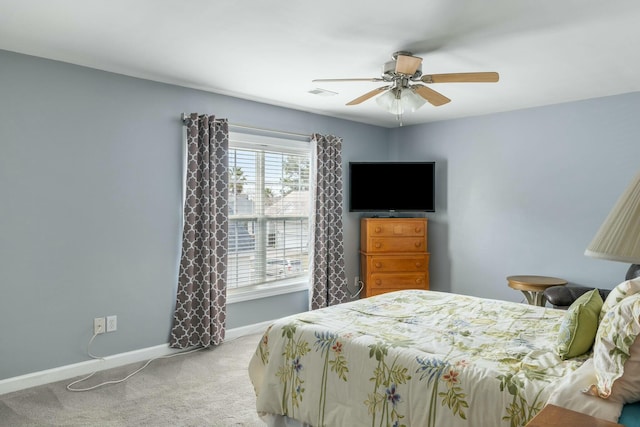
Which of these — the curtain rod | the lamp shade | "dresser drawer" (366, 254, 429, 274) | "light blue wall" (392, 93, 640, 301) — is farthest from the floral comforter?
"dresser drawer" (366, 254, 429, 274)

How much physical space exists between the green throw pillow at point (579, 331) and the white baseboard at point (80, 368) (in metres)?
3.19

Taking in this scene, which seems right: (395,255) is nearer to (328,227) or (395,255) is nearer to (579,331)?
(328,227)

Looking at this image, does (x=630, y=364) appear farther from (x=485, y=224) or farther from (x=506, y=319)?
(x=485, y=224)

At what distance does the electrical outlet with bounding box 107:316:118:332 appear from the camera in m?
3.58

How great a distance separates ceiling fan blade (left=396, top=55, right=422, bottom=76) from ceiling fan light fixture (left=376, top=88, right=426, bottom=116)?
0.25 meters

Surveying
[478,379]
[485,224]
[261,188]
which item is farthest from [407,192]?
[478,379]

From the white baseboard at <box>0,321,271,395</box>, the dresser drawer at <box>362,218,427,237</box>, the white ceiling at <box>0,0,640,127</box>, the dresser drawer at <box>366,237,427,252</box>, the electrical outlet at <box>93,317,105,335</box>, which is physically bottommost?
the white baseboard at <box>0,321,271,395</box>

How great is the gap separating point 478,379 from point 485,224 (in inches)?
147

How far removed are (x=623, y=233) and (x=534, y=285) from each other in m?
3.49

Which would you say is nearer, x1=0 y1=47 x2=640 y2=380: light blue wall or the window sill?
x1=0 y1=47 x2=640 y2=380: light blue wall

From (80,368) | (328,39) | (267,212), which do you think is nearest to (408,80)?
Answer: (328,39)

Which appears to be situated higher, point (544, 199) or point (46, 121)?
point (46, 121)

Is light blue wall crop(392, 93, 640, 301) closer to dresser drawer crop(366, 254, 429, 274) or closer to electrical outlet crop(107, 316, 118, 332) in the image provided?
dresser drawer crop(366, 254, 429, 274)

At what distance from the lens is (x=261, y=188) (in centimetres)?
477
